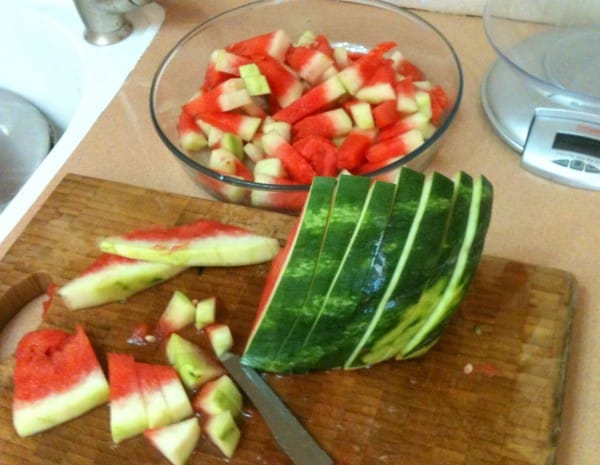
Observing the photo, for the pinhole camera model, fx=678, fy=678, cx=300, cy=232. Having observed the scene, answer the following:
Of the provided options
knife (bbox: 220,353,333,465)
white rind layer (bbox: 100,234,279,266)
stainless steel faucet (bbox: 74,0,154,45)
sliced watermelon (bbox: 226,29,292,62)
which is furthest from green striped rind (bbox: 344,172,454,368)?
stainless steel faucet (bbox: 74,0,154,45)

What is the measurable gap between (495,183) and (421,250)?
0.53 m

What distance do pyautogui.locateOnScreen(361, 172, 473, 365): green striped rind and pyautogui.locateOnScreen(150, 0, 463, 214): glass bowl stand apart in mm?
284

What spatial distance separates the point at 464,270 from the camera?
3.56 feet

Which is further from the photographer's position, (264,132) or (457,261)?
(264,132)

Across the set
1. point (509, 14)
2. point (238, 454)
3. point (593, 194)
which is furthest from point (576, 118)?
point (238, 454)

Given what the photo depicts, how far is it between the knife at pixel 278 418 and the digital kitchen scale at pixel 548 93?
763 mm

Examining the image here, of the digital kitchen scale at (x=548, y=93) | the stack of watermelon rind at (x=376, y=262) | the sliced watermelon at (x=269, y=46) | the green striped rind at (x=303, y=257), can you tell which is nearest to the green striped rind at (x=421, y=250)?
the stack of watermelon rind at (x=376, y=262)

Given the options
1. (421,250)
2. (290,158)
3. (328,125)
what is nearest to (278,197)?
(290,158)

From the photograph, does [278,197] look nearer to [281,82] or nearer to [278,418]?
[281,82]

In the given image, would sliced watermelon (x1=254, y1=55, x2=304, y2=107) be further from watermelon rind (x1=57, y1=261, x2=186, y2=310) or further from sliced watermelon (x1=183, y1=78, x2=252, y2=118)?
watermelon rind (x1=57, y1=261, x2=186, y2=310)

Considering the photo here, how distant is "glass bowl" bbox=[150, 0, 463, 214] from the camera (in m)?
1.39

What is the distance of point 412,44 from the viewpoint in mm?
1713

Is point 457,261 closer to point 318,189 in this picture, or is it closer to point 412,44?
→ point 318,189

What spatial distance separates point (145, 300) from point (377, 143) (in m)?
0.59
